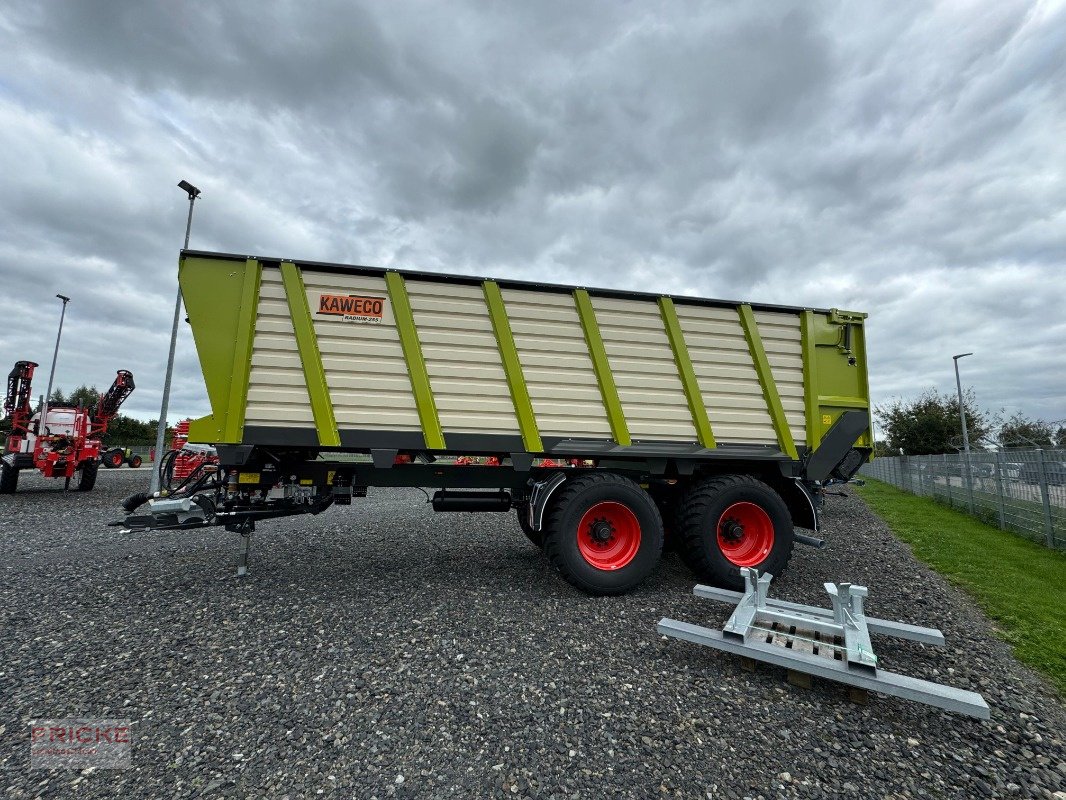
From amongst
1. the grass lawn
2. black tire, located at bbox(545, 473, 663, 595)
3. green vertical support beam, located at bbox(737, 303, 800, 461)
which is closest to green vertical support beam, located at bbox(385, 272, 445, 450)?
black tire, located at bbox(545, 473, 663, 595)

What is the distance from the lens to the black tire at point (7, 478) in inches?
457

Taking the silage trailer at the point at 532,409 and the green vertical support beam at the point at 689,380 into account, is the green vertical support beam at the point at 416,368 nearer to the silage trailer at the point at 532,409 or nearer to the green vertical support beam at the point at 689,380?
the silage trailer at the point at 532,409

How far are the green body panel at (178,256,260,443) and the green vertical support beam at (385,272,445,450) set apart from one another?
125 cm

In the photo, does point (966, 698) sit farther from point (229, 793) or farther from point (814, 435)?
point (229, 793)

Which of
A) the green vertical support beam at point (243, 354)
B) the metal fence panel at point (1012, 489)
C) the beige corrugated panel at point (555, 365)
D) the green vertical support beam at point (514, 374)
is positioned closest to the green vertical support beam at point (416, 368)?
the green vertical support beam at point (514, 374)

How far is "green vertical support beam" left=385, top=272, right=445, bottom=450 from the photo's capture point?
4621mm

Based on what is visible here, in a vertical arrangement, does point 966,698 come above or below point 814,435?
below

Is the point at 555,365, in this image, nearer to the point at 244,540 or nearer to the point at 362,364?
the point at 362,364

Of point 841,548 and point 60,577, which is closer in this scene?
point 60,577

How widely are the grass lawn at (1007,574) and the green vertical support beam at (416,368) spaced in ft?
15.8

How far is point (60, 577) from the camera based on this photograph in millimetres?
5023

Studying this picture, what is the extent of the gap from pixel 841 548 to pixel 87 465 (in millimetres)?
17095

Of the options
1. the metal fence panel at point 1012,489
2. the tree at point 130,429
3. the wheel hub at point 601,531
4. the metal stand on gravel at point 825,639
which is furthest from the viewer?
the tree at point 130,429

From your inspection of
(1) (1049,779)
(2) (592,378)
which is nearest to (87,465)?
(2) (592,378)
